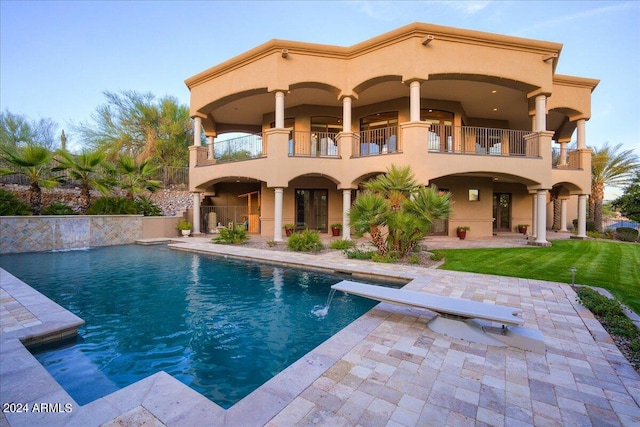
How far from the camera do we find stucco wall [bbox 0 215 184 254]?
12320mm

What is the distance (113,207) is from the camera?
15.6 metres

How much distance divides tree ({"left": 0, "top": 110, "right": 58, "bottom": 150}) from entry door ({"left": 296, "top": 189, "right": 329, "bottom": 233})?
22642mm

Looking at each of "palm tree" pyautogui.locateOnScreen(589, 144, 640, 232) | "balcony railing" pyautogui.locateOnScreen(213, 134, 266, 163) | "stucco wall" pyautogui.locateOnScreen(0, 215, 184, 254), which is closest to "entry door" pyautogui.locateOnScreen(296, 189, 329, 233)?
"balcony railing" pyautogui.locateOnScreen(213, 134, 266, 163)

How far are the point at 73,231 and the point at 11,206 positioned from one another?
8.04 ft

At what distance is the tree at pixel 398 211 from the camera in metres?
9.52

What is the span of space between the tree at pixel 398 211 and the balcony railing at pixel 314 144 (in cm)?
611

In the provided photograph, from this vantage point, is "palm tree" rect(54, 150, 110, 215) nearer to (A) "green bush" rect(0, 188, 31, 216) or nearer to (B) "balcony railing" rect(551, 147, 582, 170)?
(A) "green bush" rect(0, 188, 31, 216)

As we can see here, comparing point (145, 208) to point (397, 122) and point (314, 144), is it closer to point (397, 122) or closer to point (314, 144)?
point (314, 144)

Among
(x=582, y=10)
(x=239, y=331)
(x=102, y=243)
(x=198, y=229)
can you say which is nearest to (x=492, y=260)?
(x=239, y=331)

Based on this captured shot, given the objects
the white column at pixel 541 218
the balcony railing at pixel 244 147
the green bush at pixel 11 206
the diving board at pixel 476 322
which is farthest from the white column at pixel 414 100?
the green bush at pixel 11 206

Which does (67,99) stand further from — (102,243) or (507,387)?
(507,387)

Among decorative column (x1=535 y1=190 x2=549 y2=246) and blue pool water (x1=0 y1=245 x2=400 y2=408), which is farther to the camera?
decorative column (x1=535 y1=190 x2=549 y2=246)

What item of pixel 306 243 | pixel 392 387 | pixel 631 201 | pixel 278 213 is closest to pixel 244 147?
pixel 278 213

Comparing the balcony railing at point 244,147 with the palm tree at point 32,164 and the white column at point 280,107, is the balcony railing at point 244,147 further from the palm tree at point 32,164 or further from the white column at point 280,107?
the palm tree at point 32,164
